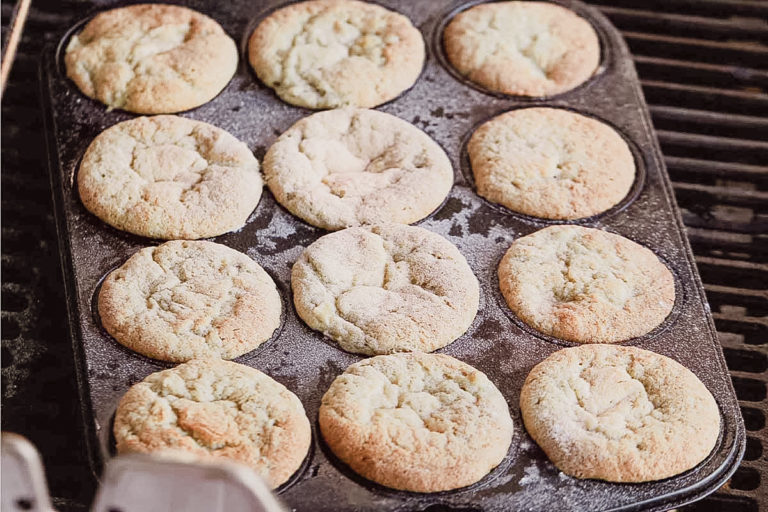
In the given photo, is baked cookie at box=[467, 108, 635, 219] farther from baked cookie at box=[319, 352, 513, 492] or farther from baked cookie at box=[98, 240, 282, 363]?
baked cookie at box=[98, 240, 282, 363]

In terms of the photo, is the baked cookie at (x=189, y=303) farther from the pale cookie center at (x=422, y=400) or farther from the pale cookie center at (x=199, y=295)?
the pale cookie center at (x=422, y=400)

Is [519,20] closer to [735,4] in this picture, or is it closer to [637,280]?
[735,4]

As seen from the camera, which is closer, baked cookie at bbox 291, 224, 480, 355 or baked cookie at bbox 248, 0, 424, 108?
baked cookie at bbox 291, 224, 480, 355

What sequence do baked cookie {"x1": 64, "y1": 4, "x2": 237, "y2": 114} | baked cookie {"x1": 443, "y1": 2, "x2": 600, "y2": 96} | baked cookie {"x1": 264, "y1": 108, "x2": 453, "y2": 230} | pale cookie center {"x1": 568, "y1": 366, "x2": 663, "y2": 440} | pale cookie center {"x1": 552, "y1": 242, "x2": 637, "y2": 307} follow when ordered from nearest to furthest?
pale cookie center {"x1": 568, "y1": 366, "x2": 663, "y2": 440}, pale cookie center {"x1": 552, "y1": 242, "x2": 637, "y2": 307}, baked cookie {"x1": 264, "y1": 108, "x2": 453, "y2": 230}, baked cookie {"x1": 64, "y1": 4, "x2": 237, "y2": 114}, baked cookie {"x1": 443, "y1": 2, "x2": 600, "y2": 96}

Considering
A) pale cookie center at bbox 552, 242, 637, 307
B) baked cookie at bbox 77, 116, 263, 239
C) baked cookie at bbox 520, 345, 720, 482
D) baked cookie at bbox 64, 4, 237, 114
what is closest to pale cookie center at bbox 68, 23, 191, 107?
baked cookie at bbox 64, 4, 237, 114

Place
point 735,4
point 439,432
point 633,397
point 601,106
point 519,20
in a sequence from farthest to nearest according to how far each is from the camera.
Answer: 1. point 735,4
2. point 519,20
3. point 601,106
4. point 633,397
5. point 439,432

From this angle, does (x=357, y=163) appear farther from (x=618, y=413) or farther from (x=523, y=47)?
(x=618, y=413)

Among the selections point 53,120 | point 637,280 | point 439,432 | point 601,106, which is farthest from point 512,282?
point 53,120
